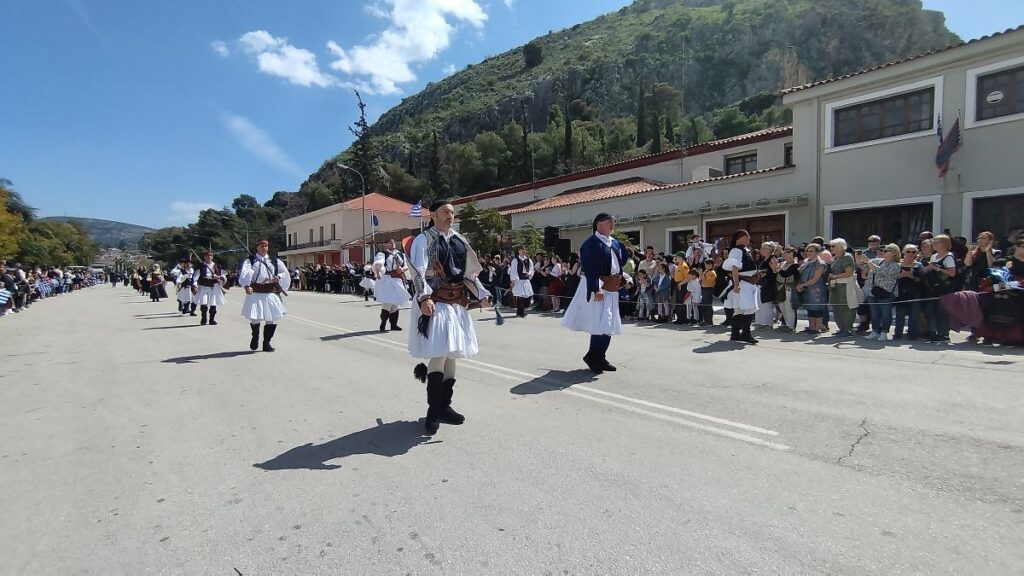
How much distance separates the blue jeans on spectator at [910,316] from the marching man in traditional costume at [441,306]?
26.6 feet

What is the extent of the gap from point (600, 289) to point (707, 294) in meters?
6.08

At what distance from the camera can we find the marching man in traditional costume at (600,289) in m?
6.88

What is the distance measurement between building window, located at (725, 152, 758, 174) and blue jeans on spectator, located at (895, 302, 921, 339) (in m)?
14.8

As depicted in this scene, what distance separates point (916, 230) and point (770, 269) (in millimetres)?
8417

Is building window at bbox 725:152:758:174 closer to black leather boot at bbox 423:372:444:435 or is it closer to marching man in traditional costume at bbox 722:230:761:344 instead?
marching man in traditional costume at bbox 722:230:761:344

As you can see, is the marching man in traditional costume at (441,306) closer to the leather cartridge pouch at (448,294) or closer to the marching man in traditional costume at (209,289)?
the leather cartridge pouch at (448,294)

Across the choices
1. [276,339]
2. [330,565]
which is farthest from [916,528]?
[276,339]

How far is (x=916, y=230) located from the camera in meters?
15.1

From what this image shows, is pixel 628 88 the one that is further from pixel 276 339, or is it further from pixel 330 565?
pixel 330 565

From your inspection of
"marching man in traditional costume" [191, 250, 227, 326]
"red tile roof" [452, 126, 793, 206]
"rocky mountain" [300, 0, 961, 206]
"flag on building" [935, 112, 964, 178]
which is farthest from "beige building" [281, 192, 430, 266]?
"flag on building" [935, 112, 964, 178]

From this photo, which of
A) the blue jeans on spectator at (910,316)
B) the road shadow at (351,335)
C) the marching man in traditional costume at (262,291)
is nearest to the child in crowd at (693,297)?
the blue jeans on spectator at (910,316)

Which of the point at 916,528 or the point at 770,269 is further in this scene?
the point at 770,269

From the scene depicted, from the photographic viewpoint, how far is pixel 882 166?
15.6 metres

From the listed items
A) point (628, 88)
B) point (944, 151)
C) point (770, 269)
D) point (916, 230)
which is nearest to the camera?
point (770, 269)
